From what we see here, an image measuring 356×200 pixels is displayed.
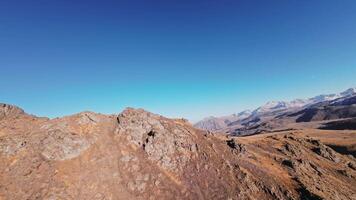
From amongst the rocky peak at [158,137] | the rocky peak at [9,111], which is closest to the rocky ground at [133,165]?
the rocky peak at [9,111]

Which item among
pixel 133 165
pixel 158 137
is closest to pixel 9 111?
pixel 133 165

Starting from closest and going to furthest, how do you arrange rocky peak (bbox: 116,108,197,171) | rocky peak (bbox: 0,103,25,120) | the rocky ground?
the rocky ground → rocky peak (bbox: 116,108,197,171) → rocky peak (bbox: 0,103,25,120)

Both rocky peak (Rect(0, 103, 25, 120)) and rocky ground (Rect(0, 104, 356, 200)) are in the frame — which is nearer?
rocky ground (Rect(0, 104, 356, 200))

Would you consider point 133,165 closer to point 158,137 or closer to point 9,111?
point 158,137

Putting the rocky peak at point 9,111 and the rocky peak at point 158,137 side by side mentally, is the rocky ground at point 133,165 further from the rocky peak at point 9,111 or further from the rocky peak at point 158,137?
the rocky peak at point 158,137

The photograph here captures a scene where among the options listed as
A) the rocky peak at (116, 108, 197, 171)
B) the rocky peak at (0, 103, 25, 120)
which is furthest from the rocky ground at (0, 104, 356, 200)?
Result: the rocky peak at (116, 108, 197, 171)

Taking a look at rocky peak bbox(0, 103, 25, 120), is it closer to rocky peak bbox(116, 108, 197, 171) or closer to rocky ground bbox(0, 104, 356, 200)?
rocky ground bbox(0, 104, 356, 200)

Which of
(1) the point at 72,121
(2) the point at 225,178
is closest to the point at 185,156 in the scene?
(2) the point at 225,178

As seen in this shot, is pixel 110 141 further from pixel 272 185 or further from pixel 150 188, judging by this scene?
pixel 272 185
